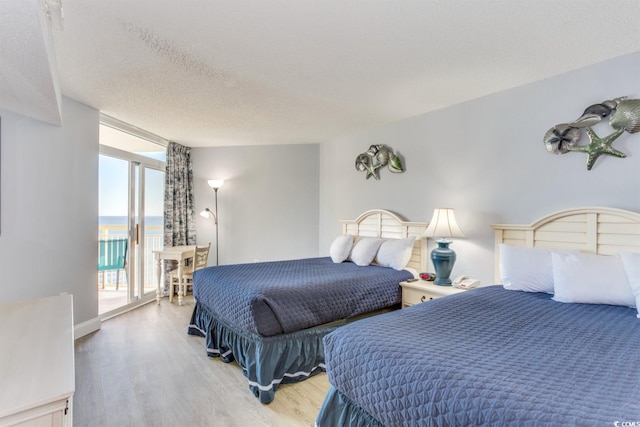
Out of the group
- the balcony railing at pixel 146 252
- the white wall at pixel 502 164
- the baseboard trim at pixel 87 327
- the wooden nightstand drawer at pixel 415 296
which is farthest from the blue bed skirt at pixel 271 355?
the balcony railing at pixel 146 252

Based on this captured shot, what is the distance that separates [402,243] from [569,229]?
143 centimetres

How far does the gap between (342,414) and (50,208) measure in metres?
3.16

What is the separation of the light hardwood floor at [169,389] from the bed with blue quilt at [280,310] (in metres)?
0.12

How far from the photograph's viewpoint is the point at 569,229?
2.39m

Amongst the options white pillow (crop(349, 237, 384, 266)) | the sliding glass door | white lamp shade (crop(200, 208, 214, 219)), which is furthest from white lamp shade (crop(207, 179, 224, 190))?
white pillow (crop(349, 237, 384, 266))

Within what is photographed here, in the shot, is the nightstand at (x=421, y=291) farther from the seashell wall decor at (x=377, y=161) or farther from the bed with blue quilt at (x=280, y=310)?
the seashell wall decor at (x=377, y=161)

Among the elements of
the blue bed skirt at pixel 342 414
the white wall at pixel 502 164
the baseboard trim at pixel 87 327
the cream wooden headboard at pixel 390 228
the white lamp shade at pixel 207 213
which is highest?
the white wall at pixel 502 164

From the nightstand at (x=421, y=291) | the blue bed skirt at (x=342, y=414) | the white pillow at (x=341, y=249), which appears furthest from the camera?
the white pillow at (x=341, y=249)

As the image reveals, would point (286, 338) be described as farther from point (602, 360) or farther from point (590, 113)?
point (590, 113)

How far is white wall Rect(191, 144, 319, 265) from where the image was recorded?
5008 millimetres

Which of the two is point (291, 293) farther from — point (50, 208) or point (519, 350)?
point (50, 208)

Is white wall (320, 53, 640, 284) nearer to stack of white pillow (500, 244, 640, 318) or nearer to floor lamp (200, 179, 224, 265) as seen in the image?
stack of white pillow (500, 244, 640, 318)

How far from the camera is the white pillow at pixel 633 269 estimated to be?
5.83 ft

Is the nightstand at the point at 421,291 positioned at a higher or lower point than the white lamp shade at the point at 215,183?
lower
